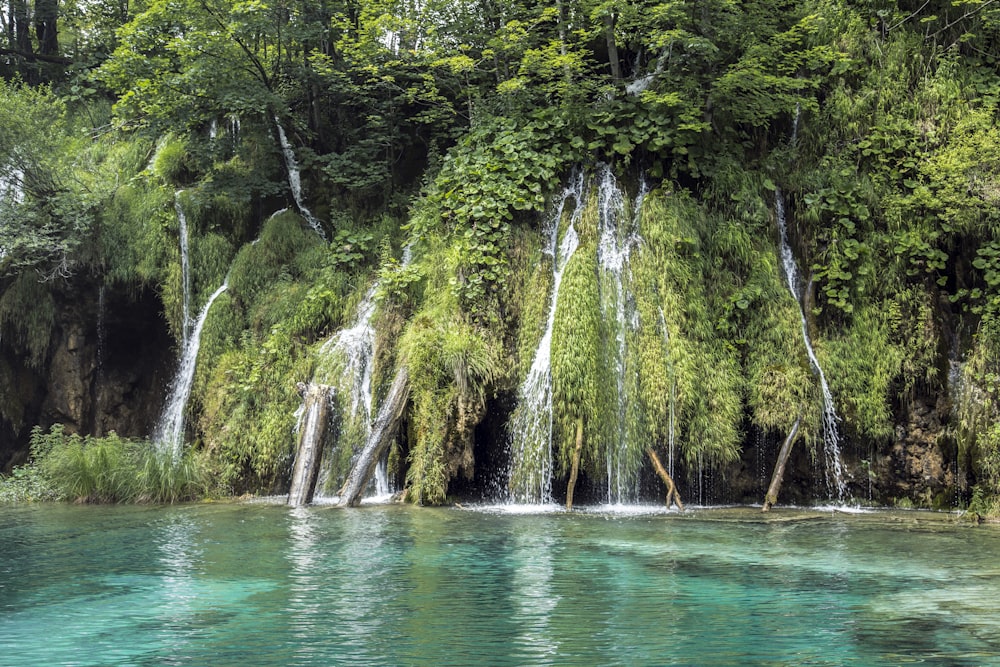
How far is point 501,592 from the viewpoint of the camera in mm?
6641

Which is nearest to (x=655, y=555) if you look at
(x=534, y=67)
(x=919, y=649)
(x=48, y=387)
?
(x=919, y=649)

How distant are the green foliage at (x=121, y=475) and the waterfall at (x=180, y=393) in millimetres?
737

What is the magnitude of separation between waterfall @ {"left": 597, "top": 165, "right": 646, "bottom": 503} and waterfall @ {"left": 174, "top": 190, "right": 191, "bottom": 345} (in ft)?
24.8

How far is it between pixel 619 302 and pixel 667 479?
2710mm

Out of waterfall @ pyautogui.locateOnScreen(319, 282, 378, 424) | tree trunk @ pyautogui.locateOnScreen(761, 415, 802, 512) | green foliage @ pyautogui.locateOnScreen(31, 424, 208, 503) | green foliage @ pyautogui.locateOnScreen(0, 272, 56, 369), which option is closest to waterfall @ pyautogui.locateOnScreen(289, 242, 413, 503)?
waterfall @ pyautogui.locateOnScreen(319, 282, 378, 424)

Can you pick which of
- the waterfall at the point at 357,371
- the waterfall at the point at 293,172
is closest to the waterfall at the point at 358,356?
the waterfall at the point at 357,371

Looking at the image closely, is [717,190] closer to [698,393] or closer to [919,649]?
[698,393]

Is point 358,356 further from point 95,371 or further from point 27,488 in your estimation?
point 95,371

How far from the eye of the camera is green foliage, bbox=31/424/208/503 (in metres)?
13.1

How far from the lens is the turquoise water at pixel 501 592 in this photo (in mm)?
5160

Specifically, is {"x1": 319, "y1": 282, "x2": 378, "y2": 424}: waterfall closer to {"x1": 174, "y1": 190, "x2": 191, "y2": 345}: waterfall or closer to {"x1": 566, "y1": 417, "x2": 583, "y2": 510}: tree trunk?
{"x1": 174, "y1": 190, "x2": 191, "y2": 345}: waterfall

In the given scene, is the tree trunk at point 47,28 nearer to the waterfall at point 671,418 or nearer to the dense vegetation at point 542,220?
the dense vegetation at point 542,220

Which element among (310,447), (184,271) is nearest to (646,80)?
(310,447)

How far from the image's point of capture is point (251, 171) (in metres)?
16.8
